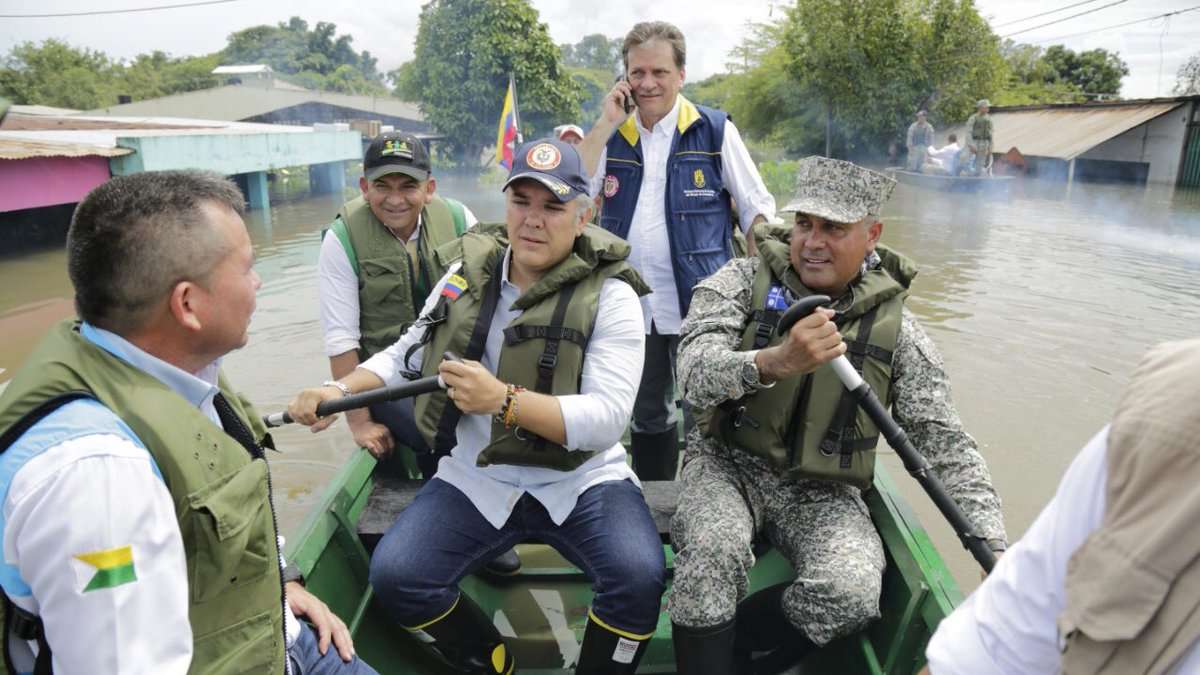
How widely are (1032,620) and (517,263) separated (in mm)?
1907

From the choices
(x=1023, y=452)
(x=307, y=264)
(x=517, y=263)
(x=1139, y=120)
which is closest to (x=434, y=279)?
(x=517, y=263)

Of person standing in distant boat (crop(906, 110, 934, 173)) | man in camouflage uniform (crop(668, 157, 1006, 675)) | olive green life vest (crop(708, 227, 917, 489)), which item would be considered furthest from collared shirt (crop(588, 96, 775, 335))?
person standing in distant boat (crop(906, 110, 934, 173))

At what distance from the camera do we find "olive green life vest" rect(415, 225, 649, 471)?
2477 mm

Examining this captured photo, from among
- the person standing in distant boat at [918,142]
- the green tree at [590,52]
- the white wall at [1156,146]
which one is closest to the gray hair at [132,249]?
the person standing in distant boat at [918,142]

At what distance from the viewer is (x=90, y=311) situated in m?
1.48

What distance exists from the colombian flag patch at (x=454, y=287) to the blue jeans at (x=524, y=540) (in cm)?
64

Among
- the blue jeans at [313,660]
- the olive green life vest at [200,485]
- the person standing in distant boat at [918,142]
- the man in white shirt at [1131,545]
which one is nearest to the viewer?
the man in white shirt at [1131,545]

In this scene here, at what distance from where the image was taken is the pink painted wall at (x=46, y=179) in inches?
435

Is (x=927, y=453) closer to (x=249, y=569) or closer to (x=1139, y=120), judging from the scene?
(x=249, y=569)

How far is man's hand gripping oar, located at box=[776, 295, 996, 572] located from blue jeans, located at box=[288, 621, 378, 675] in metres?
1.55

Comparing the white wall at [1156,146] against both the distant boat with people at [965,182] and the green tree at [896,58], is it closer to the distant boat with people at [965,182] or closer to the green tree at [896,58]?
the green tree at [896,58]

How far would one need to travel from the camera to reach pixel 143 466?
132 cm

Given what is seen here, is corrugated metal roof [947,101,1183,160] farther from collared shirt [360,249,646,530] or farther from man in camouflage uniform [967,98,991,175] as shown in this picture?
collared shirt [360,249,646,530]

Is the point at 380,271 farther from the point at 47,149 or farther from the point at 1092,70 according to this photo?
the point at 1092,70
